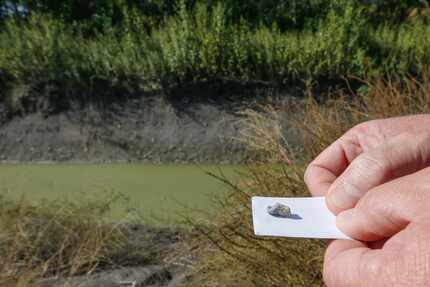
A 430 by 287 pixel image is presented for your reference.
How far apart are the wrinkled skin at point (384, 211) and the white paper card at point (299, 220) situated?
0.07ft

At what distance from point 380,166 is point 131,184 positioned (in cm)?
325

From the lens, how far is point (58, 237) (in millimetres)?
2336

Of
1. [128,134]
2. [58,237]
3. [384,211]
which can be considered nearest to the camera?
[384,211]

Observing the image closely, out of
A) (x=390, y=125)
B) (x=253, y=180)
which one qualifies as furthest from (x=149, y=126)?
(x=390, y=125)

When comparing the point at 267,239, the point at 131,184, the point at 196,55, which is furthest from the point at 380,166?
the point at 196,55

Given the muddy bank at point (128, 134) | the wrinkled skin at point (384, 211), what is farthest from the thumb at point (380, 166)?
the muddy bank at point (128, 134)

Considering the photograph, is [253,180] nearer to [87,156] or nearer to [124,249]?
[124,249]

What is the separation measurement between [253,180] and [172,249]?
2.61 ft

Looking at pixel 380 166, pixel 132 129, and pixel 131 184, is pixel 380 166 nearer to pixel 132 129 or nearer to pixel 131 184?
pixel 131 184

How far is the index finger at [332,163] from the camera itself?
0.87m

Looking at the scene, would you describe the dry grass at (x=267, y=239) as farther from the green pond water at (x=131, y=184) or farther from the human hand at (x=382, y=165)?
the green pond water at (x=131, y=184)

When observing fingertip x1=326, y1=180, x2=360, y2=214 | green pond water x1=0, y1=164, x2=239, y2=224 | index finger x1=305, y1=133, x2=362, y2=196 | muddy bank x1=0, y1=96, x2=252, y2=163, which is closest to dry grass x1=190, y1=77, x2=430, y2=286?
index finger x1=305, y1=133, x2=362, y2=196

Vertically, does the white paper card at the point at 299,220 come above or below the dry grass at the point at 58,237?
above

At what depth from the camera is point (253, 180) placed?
74.5 inches
